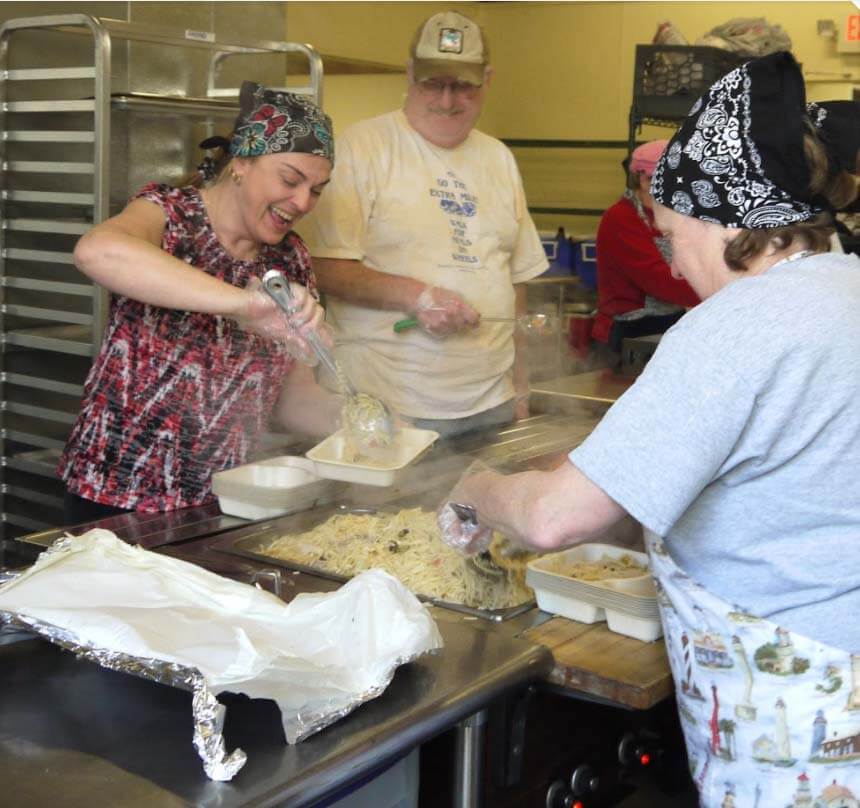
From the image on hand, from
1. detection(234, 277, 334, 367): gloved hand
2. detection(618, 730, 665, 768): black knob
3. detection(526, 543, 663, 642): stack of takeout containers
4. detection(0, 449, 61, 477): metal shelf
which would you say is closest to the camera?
detection(526, 543, 663, 642): stack of takeout containers

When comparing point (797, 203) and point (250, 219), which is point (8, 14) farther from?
point (797, 203)

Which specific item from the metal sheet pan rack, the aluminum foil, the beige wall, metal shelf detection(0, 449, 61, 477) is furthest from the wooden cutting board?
the beige wall

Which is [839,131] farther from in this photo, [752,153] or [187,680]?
[187,680]

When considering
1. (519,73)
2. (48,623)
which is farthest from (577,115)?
(48,623)

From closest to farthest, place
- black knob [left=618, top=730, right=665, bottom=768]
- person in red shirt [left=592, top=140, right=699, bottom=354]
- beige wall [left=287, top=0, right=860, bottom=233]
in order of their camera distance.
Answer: black knob [left=618, top=730, right=665, bottom=768], person in red shirt [left=592, top=140, right=699, bottom=354], beige wall [left=287, top=0, right=860, bottom=233]

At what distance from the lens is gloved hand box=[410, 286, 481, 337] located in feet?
9.57

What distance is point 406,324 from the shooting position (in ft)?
9.68

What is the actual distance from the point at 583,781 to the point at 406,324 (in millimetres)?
1446

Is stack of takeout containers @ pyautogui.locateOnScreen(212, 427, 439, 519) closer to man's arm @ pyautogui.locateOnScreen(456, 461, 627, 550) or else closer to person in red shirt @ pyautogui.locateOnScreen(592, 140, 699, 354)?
man's arm @ pyautogui.locateOnScreen(456, 461, 627, 550)

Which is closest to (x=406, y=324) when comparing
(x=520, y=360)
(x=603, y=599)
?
(x=520, y=360)

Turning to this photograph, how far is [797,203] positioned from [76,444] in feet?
5.13

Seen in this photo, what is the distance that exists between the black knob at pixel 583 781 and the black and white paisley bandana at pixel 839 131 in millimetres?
979

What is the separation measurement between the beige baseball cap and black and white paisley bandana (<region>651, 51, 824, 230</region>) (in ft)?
5.68

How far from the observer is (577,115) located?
719 cm
